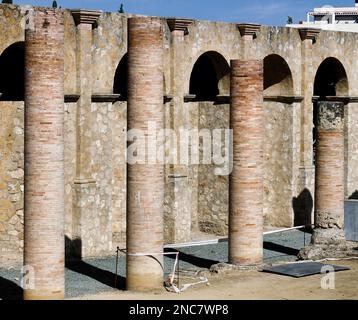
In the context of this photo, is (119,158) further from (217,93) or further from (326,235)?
(326,235)

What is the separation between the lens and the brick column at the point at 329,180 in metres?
19.4

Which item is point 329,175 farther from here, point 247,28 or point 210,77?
point 210,77

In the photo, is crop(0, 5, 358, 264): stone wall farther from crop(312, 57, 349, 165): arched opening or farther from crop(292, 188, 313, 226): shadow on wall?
crop(312, 57, 349, 165): arched opening

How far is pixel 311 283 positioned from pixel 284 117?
9041 mm

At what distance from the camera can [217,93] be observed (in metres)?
22.8

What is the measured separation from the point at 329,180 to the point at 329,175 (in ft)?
0.36

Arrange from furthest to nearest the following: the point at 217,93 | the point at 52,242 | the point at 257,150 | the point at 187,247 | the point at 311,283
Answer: the point at 217,93 → the point at 187,247 → the point at 257,150 → the point at 311,283 → the point at 52,242

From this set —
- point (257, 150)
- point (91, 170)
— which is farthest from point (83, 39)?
point (257, 150)

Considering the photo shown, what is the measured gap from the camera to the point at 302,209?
23969 mm

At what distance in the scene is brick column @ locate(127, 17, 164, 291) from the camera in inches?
589

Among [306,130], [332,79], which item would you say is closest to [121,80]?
[306,130]

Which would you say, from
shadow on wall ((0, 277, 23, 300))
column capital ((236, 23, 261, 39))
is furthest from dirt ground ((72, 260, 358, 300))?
column capital ((236, 23, 261, 39))

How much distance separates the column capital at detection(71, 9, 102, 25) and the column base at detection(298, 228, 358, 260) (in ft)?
21.6

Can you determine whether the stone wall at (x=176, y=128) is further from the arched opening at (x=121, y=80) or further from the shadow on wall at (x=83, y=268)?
the arched opening at (x=121, y=80)
